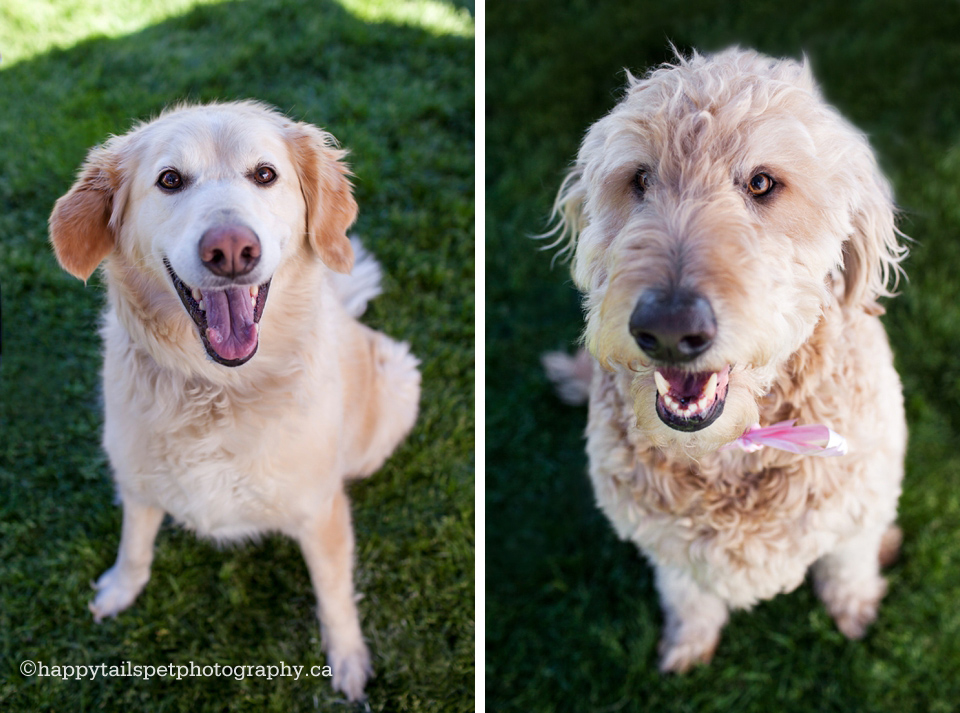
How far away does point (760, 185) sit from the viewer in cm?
160

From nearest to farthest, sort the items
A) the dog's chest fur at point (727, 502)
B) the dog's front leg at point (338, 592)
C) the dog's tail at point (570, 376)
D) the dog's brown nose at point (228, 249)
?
the dog's brown nose at point (228, 249) → the dog's chest fur at point (727, 502) → the dog's front leg at point (338, 592) → the dog's tail at point (570, 376)

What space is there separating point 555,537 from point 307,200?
1906mm

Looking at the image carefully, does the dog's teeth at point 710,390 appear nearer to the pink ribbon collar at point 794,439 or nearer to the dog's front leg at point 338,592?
the pink ribbon collar at point 794,439

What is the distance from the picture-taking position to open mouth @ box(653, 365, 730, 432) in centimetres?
162

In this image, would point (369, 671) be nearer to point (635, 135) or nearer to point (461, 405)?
point (461, 405)

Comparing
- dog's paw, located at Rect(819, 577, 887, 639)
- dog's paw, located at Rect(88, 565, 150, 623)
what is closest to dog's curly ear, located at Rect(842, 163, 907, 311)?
dog's paw, located at Rect(819, 577, 887, 639)

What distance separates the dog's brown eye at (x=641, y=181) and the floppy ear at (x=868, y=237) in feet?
1.65

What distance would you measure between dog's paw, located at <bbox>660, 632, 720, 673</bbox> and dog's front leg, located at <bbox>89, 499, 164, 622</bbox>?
6.61ft

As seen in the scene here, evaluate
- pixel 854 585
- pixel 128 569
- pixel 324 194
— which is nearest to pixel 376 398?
pixel 324 194

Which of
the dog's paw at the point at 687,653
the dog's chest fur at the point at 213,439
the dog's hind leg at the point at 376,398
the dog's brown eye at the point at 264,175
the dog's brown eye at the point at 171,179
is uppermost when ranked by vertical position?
the dog's brown eye at the point at 171,179

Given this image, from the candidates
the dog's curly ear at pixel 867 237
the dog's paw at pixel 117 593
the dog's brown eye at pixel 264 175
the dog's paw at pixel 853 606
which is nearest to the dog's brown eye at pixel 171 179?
the dog's brown eye at pixel 264 175

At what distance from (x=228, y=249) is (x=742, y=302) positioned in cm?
116

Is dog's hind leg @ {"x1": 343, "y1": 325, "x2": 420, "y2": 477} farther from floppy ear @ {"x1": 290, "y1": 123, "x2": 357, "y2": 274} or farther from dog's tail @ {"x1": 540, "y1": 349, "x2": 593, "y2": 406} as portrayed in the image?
dog's tail @ {"x1": 540, "y1": 349, "x2": 593, "y2": 406}

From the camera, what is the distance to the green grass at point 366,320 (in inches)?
100
